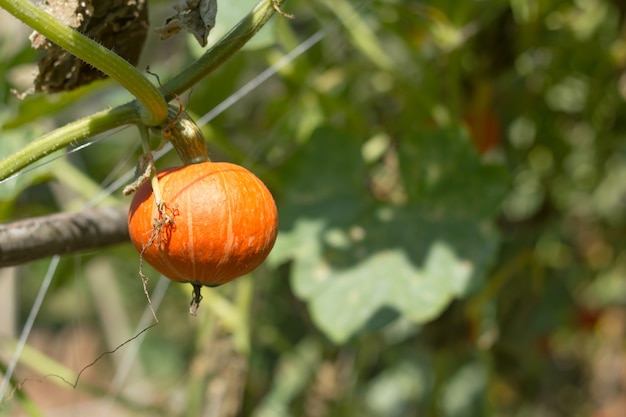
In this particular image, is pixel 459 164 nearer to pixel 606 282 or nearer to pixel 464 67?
pixel 464 67

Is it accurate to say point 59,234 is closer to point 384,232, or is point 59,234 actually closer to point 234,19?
point 234,19

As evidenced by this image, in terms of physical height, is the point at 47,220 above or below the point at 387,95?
above

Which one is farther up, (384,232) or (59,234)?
(59,234)

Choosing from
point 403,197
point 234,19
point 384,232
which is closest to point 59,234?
point 234,19

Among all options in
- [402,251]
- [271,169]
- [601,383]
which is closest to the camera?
[402,251]

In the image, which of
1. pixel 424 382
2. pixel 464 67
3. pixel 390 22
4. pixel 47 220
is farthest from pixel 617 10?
pixel 47 220

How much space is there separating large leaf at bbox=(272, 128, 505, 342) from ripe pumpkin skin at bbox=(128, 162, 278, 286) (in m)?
0.45

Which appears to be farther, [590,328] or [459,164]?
[590,328]

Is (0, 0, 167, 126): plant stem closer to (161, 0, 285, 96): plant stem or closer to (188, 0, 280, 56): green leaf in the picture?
(161, 0, 285, 96): plant stem

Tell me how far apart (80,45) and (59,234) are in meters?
0.20

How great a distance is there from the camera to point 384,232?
1057 mm

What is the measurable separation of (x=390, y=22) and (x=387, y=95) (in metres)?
0.33

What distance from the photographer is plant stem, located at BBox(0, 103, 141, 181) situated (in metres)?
0.53

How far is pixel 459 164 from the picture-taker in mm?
1098
